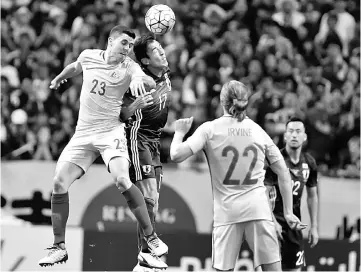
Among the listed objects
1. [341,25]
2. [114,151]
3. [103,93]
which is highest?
[341,25]

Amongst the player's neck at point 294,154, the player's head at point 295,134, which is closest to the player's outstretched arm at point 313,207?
the player's neck at point 294,154

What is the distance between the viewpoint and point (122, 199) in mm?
13320

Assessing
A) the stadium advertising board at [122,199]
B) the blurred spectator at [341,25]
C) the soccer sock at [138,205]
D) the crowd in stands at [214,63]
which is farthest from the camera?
the blurred spectator at [341,25]

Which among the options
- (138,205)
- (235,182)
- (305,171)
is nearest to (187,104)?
(305,171)

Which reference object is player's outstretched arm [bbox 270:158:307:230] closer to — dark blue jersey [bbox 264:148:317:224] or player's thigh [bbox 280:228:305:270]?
dark blue jersey [bbox 264:148:317:224]

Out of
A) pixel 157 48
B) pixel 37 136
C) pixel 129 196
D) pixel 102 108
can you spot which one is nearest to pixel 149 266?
pixel 129 196

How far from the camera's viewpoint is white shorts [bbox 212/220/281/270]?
8789 mm

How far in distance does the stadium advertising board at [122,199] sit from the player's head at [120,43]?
13.7 feet

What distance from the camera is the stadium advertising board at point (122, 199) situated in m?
13.3

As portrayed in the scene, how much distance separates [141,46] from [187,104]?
16.7 feet

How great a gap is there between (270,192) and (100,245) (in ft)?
9.29

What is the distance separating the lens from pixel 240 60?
1680 centimetres

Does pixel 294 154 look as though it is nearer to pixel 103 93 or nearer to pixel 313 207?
pixel 313 207

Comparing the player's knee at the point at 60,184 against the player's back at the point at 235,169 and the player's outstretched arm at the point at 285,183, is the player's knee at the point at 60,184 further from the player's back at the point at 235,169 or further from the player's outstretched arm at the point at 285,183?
the player's outstretched arm at the point at 285,183
